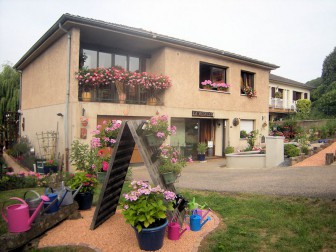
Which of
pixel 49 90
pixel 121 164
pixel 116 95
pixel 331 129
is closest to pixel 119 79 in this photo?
pixel 116 95

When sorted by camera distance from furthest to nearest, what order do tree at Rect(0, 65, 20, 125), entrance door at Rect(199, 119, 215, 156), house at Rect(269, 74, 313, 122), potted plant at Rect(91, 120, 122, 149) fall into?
1. house at Rect(269, 74, 313, 122)
2. tree at Rect(0, 65, 20, 125)
3. entrance door at Rect(199, 119, 215, 156)
4. potted plant at Rect(91, 120, 122, 149)

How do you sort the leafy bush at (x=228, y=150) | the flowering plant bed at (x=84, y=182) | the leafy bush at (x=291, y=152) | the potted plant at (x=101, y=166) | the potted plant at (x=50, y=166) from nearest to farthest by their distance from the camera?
the flowering plant bed at (x=84, y=182)
the potted plant at (x=101, y=166)
the potted plant at (x=50, y=166)
the leafy bush at (x=291, y=152)
the leafy bush at (x=228, y=150)

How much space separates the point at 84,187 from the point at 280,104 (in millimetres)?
25582

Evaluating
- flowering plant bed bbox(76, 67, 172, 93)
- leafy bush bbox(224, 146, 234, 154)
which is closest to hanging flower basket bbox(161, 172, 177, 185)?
flowering plant bed bbox(76, 67, 172, 93)

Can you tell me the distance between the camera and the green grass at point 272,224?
3.68 meters

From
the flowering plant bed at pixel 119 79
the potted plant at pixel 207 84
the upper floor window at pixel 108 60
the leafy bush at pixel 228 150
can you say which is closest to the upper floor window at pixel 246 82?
the potted plant at pixel 207 84

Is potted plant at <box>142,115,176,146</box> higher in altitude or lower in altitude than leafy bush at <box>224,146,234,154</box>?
higher

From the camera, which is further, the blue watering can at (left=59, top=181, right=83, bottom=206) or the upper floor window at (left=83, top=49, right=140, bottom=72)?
the upper floor window at (left=83, top=49, right=140, bottom=72)

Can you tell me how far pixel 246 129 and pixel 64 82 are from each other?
442 inches

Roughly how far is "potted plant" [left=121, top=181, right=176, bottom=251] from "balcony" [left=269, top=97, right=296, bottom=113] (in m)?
24.5

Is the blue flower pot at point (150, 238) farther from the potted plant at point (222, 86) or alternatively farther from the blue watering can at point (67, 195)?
the potted plant at point (222, 86)

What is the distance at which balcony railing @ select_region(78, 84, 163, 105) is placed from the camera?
10430 mm

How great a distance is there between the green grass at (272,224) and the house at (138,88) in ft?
21.2

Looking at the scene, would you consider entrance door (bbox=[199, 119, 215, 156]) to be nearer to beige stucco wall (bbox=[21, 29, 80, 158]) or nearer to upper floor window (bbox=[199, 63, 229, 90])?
upper floor window (bbox=[199, 63, 229, 90])
